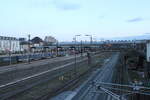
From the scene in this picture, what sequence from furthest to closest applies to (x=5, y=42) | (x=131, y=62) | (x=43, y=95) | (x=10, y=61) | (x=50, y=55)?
1. (x=5, y=42)
2. (x=50, y=55)
3. (x=10, y=61)
4. (x=131, y=62)
5. (x=43, y=95)

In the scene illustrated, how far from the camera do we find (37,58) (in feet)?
282

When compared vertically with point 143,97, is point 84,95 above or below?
below

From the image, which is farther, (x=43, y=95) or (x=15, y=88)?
(x=15, y=88)

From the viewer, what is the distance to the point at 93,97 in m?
23.5

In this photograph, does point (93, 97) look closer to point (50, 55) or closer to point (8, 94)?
point (8, 94)

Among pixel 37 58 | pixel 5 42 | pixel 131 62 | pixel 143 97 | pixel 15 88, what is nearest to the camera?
pixel 143 97

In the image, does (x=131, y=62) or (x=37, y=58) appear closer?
(x=131, y=62)

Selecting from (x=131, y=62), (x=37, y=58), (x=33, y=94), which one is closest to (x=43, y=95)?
(x=33, y=94)

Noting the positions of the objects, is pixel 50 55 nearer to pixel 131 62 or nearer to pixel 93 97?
pixel 131 62

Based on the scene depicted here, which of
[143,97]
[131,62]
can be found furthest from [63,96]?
[131,62]

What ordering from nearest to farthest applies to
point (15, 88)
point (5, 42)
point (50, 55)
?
point (15, 88), point (50, 55), point (5, 42)

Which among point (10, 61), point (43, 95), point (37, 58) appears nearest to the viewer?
point (43, 95)

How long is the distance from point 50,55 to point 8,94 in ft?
262

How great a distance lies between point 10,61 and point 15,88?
4024 cm
